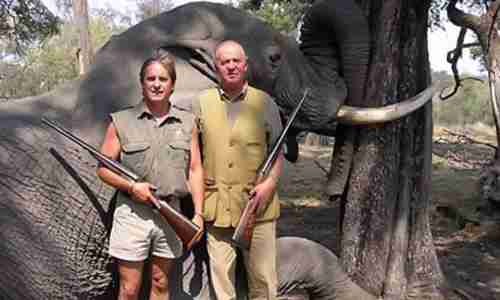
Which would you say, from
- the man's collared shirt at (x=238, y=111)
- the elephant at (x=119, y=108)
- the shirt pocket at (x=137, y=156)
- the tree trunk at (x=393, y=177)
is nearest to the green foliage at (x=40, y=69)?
the tree trunk at (x=393, y=177)

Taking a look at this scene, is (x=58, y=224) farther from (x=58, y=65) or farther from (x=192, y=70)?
(x=58, y=65)

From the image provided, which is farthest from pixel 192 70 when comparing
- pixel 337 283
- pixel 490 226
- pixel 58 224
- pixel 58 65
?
pixel 58 65

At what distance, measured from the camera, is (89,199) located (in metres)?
3.43

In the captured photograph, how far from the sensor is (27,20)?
14547 mm

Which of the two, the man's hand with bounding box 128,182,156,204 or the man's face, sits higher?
the man's face

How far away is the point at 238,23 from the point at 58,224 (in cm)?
162

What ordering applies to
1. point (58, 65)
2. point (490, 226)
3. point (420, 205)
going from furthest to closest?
point (58, 65) → point (490, 226) → point (420, 205)

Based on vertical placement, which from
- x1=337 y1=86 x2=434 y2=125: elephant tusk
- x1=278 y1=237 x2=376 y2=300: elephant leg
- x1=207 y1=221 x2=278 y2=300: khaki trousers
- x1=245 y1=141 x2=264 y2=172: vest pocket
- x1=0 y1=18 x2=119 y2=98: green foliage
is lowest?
x1=278 y1=237 x2=376 y2=300: elephant leg

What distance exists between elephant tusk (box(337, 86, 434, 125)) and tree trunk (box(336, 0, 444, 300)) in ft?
0.86

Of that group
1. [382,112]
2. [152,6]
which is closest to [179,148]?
[382,112]

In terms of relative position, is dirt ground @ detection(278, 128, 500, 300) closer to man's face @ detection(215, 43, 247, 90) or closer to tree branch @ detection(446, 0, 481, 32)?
tree branch @ detection(446, 0, 481, 32)

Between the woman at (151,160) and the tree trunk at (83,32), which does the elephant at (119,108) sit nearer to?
the woman at (151,160)

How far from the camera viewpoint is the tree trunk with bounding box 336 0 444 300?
4.57 metres

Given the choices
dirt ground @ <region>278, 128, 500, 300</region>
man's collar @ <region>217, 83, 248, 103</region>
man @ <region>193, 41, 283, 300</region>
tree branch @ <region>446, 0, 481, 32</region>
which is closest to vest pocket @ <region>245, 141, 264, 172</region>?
man @ <region>193, 41, 283, 300</region>
